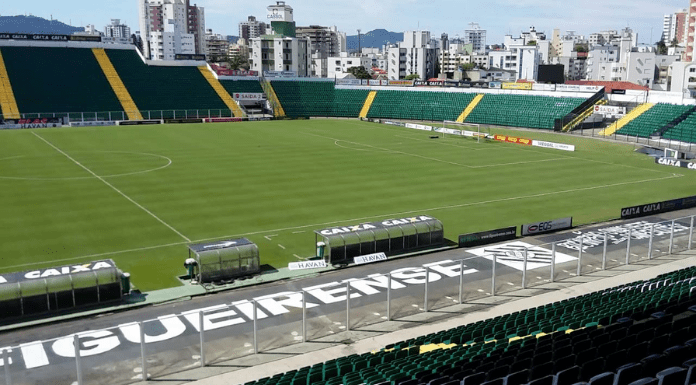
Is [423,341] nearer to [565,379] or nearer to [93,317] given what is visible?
[565,379]

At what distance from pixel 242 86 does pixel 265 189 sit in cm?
6776

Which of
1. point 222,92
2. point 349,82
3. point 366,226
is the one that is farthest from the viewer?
point 349,82

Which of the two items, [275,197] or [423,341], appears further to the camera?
[275,197]

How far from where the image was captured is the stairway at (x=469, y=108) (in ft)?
326

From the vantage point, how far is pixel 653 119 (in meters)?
80.2

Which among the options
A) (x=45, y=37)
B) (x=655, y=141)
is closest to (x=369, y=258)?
(x=655, y=141)

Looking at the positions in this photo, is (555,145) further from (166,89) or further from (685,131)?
(166,89)

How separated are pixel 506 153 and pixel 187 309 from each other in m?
47.5

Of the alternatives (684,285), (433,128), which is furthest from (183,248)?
(433,128)

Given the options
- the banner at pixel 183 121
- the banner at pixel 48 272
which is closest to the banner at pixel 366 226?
the banner at pixel 48 272

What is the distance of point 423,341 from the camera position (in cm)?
1800

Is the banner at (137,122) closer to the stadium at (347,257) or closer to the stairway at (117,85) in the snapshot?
Result: the stairway at (117,85)

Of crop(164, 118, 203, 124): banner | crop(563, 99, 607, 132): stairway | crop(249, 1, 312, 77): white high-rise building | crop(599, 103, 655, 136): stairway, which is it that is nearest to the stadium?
crop(599, 103, 655, 136): stairway

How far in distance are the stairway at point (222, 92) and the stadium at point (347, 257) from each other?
62.0ft
